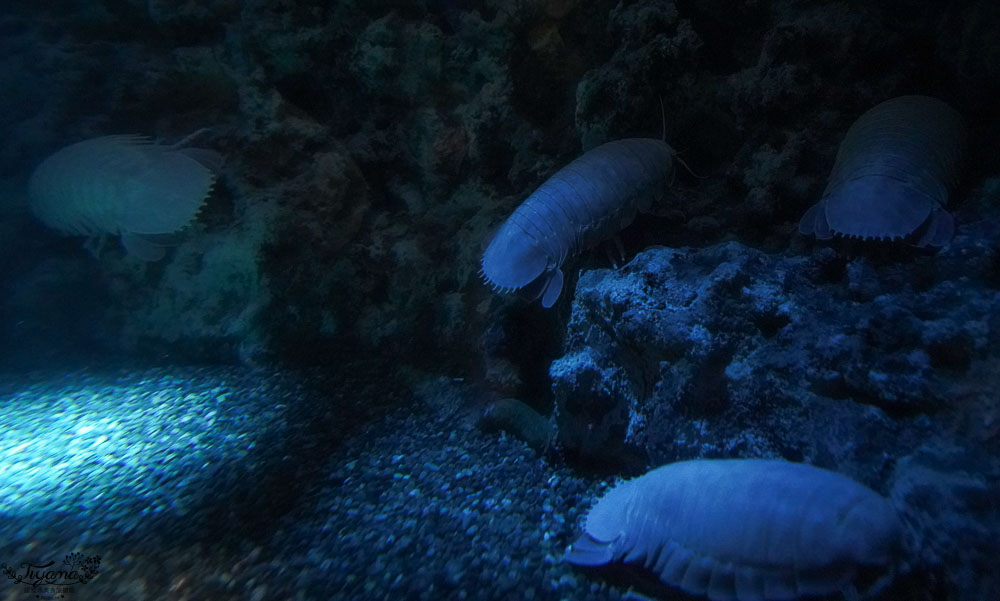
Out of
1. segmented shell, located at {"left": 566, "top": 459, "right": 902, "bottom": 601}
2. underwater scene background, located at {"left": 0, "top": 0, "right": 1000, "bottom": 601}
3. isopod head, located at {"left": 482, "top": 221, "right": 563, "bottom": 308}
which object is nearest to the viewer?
segmented shell, located at {"left": 566, "top": 459, "right": 902, "bottom": 601}

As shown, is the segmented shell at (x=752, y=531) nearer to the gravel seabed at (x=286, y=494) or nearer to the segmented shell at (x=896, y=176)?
the gravel seabed at (x=286, y=494)

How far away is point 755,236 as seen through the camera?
307cm

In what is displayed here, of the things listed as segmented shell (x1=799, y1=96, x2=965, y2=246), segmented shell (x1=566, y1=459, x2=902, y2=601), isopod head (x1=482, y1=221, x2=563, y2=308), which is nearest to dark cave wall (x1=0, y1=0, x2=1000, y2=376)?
isopod head (x1=482, y1=221, x2=563, y2=308)

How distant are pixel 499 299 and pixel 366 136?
75.0 inches

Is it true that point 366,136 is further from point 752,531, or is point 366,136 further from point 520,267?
point 752,531

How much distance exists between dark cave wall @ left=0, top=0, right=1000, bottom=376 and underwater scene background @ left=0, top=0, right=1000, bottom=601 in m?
0.03

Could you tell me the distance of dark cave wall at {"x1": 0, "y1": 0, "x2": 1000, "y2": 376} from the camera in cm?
362

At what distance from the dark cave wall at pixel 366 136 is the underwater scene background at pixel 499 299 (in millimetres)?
27

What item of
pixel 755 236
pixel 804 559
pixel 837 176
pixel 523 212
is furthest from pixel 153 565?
pixel 837 176

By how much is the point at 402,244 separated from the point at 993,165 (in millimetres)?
3665

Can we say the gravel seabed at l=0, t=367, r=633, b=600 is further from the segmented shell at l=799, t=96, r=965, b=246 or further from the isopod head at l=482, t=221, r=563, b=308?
the segmented shell at l=799, t=96, r=965, b=246

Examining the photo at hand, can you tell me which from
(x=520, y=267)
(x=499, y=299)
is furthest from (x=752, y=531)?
(x=499, y=299)

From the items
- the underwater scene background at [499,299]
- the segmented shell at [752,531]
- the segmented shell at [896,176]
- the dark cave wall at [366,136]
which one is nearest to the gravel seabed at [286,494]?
the underwater scene background at [499,299]

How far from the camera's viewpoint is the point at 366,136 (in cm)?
442
